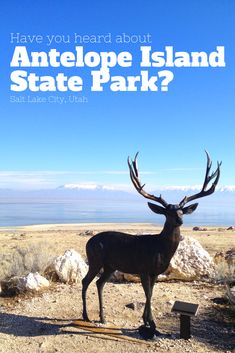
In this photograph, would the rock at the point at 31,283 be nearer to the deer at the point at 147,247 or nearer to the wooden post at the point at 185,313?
the deer at the point at 147,247

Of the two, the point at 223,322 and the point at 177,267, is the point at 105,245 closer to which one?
the point at 223,322

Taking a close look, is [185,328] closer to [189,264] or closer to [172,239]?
[172,239]

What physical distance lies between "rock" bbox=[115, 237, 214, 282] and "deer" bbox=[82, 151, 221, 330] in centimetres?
349

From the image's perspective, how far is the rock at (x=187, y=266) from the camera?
10602 mm

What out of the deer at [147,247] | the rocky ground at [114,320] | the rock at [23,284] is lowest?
the rocky ground at [114,320]

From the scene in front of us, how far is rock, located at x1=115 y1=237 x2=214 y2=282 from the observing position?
417 inches

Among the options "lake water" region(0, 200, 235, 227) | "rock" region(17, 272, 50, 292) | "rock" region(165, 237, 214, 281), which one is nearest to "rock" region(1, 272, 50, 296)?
"rock" region(17, 272, 50, 292)

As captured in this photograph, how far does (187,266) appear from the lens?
1083cm

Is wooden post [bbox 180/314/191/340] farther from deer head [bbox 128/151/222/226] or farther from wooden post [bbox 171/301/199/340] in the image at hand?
→ deer head [bbox 128/151/222/226]

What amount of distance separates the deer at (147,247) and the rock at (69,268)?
3058 mm

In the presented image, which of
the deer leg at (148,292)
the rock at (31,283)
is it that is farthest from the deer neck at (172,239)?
the rock at (31,283)

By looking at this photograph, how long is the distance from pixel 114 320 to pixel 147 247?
1800mm

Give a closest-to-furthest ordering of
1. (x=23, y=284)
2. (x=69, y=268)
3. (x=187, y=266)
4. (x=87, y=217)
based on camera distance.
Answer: (x=23, y=284) < (x=69, y=268) < (x=187, y=266) < (x=87, y=217)

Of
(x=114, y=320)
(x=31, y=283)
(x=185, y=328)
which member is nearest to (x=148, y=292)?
(x=185, y=328)
